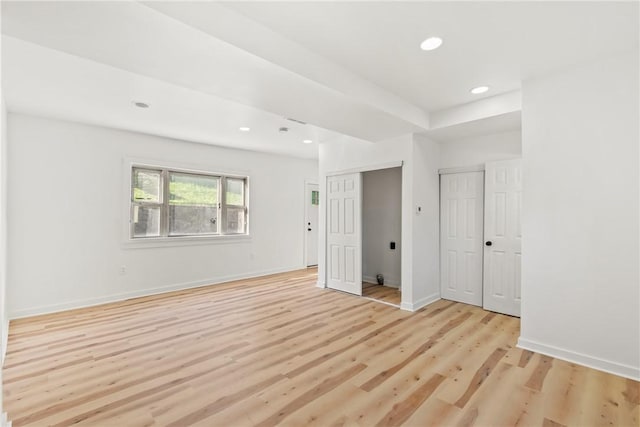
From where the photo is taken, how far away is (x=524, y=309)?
2877mm

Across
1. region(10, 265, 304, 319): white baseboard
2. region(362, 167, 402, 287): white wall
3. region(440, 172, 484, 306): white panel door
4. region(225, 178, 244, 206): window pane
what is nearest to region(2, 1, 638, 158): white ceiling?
region(440, 172, 484, 306): white panel door

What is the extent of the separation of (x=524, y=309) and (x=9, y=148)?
20.2 feet

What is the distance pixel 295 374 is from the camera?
2.42m

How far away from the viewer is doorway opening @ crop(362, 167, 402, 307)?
208 inches

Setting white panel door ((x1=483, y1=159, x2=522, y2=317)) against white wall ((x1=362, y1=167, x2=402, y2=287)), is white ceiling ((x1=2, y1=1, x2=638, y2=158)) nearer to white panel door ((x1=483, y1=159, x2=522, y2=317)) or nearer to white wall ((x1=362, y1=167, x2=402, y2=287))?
white panel door ((x1=483, y1=159, x2=522, y2=317))

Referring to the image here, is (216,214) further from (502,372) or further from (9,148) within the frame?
(502,372)

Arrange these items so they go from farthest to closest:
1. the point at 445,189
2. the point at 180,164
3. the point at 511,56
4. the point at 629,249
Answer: the point at 180,164
the point at 445,189
the point at 511,56
the point at 629,249

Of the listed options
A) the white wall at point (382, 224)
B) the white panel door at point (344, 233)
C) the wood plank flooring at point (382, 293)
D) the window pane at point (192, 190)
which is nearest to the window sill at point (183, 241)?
the window pane at point (192, 190)

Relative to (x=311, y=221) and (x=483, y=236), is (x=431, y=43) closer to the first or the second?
(x=483, y=236)

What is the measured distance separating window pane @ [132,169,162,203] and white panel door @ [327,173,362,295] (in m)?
2.90

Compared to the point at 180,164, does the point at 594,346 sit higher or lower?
lower

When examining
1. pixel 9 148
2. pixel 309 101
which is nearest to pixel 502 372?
pixel 309 101

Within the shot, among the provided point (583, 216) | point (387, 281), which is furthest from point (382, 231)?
point (583, 216)

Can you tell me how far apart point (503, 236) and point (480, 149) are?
1228 millimetres
